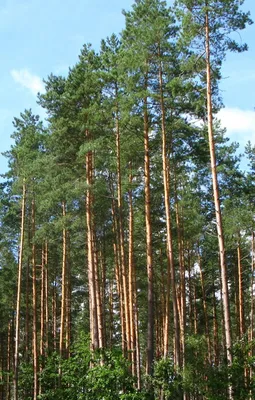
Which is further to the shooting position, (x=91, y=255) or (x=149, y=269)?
(x=91, y=255)

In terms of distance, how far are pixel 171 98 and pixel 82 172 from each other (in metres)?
5.26

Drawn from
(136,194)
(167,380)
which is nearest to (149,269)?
(167,380)

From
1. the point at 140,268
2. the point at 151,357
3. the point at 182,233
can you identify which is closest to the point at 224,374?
the point at 151,357

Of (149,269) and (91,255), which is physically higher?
(91,255)

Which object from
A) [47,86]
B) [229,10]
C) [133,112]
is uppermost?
[47,86]

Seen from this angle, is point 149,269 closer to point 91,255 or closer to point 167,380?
point 91,255

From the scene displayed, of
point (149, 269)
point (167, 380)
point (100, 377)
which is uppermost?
point (149, 269)

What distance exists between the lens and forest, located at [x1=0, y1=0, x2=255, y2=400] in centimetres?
1344

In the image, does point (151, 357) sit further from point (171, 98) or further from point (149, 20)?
point (149, 20)

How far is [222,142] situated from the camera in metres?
26.5

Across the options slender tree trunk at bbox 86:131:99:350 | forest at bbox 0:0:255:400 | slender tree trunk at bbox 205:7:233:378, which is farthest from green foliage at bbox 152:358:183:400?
slender tree trunk at bbox 86:131:99:350

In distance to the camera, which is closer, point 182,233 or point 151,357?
point 151,357

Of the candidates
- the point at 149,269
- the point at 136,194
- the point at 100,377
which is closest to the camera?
the point at 100,377

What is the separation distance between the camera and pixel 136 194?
2183cm
